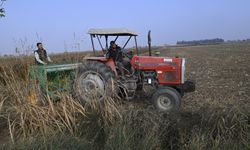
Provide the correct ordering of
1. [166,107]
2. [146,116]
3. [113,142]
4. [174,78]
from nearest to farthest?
[113,142] → [146,116] → [166,107] → [174,78]

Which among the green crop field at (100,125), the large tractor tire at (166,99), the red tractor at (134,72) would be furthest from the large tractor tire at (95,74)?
the green crop field at (100,125)

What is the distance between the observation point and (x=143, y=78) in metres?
7.80

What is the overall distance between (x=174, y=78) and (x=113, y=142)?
11.9 feet

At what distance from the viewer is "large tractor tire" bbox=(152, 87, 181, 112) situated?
7051mm

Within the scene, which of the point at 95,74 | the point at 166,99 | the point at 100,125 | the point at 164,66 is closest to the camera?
the point at 100,125

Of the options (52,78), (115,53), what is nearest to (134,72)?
(115,53)

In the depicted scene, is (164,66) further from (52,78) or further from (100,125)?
(100,125)

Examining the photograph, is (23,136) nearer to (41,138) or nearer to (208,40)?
(41,138)

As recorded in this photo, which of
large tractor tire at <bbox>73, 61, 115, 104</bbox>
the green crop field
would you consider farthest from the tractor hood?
the green crop field

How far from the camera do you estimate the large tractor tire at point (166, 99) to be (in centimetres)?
705

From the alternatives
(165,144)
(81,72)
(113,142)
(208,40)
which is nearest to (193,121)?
(165,144)

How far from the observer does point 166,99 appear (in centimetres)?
716

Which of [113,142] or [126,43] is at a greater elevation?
[126,43]

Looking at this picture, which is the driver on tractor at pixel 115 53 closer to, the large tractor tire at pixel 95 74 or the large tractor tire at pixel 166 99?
the large tractor tire at pixel 95 74
